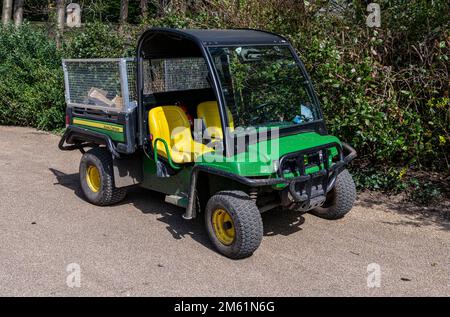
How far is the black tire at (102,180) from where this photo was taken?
5535mm

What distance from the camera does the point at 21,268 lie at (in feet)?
13.9

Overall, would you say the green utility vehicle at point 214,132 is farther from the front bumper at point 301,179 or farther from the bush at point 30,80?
the bush at point 30,80

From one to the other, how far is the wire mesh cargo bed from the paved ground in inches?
44.4

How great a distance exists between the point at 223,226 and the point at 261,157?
0.69 meters

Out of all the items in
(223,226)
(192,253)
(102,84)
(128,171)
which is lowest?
(192,253)

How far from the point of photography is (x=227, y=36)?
464cm

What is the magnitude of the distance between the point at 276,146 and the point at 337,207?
1087mm

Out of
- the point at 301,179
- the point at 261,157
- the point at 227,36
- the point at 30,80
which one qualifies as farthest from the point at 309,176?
the point at 30,80

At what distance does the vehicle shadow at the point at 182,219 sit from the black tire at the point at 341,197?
0.31 metres

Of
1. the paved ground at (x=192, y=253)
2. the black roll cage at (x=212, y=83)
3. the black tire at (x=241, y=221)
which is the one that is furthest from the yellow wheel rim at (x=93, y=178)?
the black tire at (x=241, y=221)

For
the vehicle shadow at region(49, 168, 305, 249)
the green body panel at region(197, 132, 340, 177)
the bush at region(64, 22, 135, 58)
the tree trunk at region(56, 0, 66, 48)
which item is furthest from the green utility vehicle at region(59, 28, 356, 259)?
the tree trunk at region(56, 0, 66, 48)

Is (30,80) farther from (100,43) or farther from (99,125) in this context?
(99,125)

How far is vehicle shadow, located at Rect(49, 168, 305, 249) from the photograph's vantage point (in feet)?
16.1
